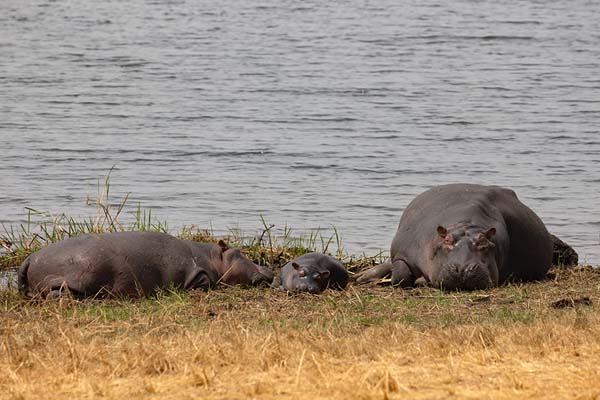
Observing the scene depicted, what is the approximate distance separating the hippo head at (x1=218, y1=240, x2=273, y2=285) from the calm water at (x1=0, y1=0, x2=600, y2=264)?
226 cm

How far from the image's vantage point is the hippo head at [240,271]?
1055 cm

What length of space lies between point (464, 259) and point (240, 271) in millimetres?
1813

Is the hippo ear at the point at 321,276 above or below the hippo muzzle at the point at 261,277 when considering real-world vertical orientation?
above

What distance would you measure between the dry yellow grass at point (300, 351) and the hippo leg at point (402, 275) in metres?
1.42

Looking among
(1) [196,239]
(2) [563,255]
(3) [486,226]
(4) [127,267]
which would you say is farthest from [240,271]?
(2) [563,255]

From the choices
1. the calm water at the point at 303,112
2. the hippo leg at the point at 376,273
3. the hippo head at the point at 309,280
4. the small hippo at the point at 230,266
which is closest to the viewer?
the hippo head at the point at 309,280

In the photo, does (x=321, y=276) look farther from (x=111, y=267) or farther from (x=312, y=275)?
(x=111, y=267)

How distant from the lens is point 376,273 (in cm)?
1088

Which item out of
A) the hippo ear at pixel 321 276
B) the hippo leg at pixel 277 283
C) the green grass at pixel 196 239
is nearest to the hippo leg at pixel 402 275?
the hippo ear at pixel 321 276

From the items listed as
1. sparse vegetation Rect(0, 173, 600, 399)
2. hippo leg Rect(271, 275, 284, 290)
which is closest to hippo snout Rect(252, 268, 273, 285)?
hippo leg Rect(271, 275, 284, 290)

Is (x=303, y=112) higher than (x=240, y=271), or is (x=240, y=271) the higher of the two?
(x=240, y=271)

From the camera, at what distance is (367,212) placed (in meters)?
14.7

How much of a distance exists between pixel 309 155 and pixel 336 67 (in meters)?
9.57

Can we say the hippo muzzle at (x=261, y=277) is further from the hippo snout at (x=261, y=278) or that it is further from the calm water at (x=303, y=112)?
the calm water at (x=303, y=112)
